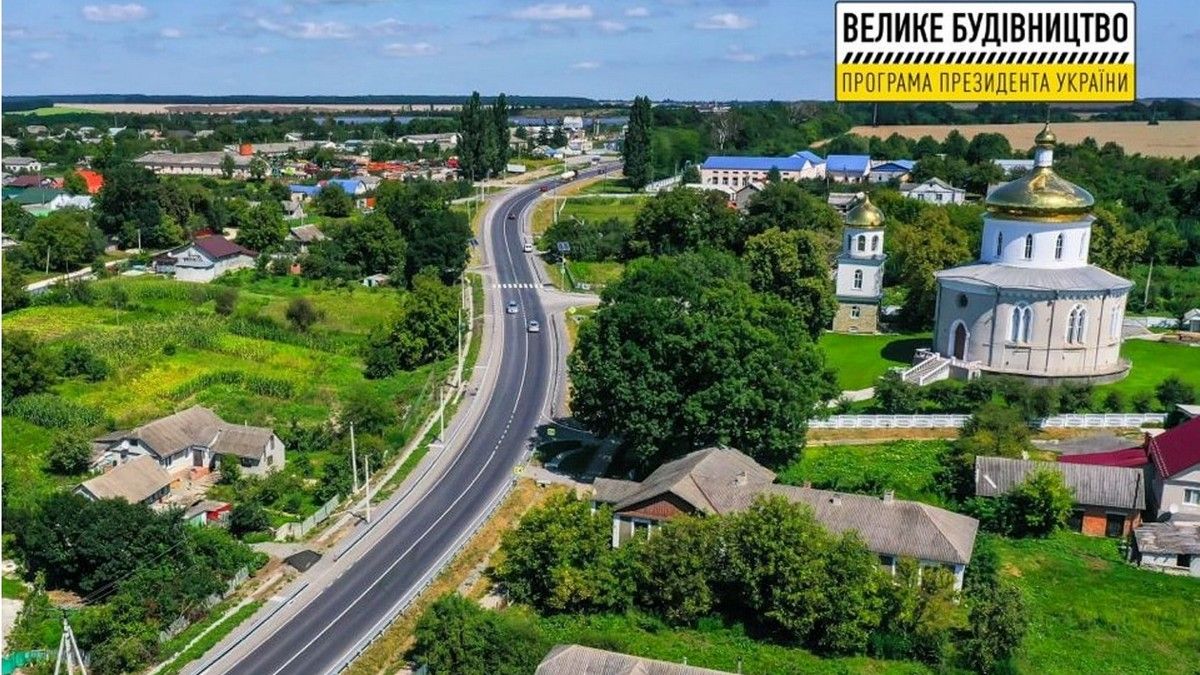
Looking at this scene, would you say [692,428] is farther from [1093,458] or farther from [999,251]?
[999,251]

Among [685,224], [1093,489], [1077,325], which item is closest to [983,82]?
[1093,489]

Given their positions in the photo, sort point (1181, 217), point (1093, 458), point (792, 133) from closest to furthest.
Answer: point (1093, 458)
point (1181, 217)
point (792, 133)

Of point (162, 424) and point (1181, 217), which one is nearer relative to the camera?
point (162, 424)

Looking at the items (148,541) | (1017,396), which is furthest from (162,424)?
(1017,396)

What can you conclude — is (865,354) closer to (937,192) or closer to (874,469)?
(874,469)

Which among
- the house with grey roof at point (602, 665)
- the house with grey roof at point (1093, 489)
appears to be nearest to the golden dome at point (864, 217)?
the house with grey roof at point (1093, 489)

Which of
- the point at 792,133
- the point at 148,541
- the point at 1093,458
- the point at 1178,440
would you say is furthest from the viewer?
the point at 792,133

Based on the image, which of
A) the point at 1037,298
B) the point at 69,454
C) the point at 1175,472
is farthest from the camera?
the point at 1037,298

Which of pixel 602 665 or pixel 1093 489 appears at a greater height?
pixel 1093 489
